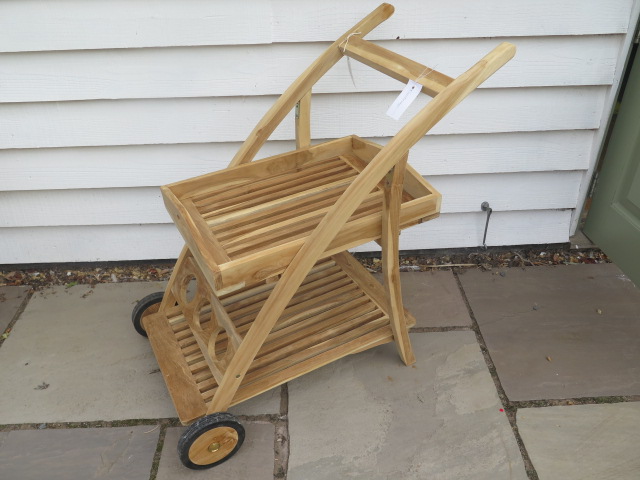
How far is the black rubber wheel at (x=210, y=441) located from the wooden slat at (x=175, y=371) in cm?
7

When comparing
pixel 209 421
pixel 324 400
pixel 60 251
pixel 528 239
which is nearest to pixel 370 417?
pixel 324 400

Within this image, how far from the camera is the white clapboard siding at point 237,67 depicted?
209 cm

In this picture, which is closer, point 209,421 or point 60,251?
point 209,421

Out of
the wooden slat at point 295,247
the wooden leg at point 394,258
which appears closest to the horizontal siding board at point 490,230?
the wooden leg at point 394,258

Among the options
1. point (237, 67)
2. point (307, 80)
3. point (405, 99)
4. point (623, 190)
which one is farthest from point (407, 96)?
point (623, 190)

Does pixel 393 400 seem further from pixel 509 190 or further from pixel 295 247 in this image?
pixel 509 190

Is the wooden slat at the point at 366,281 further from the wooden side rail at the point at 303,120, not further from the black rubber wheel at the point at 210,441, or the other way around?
the black rubber wheel at the point at 210,441

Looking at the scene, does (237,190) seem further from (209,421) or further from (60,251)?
(60,251)

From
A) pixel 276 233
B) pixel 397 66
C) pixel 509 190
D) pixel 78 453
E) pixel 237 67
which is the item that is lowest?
pixel 78 453

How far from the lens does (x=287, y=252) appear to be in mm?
1504

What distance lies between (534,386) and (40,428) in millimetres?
1763

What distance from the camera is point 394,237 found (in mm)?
1658

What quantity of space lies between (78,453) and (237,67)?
4.92 feet

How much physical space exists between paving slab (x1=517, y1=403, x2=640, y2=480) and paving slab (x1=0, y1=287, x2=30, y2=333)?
7.00ft
